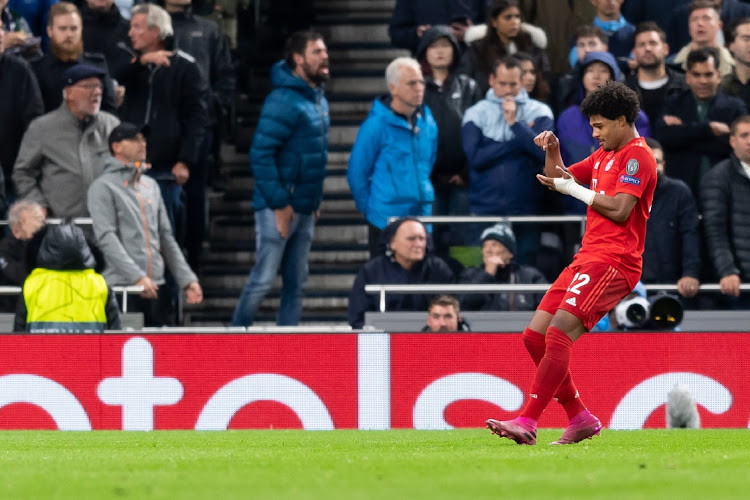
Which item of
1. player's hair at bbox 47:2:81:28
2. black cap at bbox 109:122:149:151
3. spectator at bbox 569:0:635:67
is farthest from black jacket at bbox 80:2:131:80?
spectator at bbox 569:0:635:67

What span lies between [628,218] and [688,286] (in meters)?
4.67

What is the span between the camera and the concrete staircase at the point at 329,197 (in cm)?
1528

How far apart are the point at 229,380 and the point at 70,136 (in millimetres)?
2858

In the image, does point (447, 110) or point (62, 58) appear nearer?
point (62, 58)

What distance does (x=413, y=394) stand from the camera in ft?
37.4

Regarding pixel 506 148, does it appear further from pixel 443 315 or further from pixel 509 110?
pixel 443 315

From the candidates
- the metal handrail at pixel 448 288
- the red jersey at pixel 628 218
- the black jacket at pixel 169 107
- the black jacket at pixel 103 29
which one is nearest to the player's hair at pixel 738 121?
the metal handrail at pixel 448 288

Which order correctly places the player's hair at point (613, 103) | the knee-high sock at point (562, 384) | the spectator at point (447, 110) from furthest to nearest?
the spectator at point (447, 110) → the knee-high sock at point (562, 384) → the player's hair at point (613, 103)

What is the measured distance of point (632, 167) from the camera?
7.92 m

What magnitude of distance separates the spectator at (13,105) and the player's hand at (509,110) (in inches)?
162

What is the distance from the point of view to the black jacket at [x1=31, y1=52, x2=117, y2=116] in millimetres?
13320

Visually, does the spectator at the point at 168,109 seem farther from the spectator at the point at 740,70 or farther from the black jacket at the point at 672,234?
the spectator at the point at 740,70

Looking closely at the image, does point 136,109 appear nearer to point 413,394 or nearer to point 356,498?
point 413,394

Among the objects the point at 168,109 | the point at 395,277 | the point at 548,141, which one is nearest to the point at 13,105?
the point at 168,109
